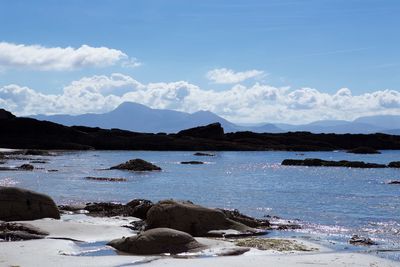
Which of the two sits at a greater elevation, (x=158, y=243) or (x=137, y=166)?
(x=137, y=166)

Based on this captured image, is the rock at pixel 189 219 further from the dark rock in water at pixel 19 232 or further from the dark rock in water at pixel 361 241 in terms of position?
the dark rock in water at pixel 19 232

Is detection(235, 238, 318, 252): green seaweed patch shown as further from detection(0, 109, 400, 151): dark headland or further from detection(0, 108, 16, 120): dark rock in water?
detection(0, 108, 16, 120): dark rock in water

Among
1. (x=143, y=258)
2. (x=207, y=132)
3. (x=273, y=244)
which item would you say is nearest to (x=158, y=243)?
(x=143, y=258)

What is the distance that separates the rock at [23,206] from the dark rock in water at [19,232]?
2.70 metres

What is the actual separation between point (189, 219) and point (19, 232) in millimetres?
6620

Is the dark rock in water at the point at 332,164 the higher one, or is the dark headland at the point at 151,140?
the dark headland at the point at 151,140

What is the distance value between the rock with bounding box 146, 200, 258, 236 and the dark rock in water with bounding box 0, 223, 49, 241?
4515mm

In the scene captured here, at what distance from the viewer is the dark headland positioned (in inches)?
5458

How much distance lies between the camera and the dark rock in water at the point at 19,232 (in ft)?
69.2

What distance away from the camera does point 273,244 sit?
21.2 meters

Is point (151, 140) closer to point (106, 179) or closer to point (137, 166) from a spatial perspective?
point (137, 166)

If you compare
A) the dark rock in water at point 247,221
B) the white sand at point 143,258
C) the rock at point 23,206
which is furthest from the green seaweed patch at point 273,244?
the rock at point 23,206

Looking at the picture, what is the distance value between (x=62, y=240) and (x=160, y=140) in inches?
4954

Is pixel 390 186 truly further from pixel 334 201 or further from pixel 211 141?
pixel 211 141
